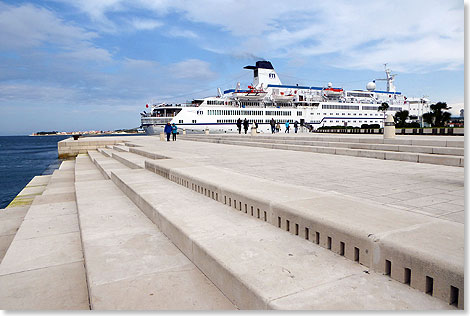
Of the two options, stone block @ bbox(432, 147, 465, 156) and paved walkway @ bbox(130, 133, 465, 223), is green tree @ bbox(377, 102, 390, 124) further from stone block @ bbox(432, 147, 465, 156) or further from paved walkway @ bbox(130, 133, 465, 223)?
paved walkway @ bbox(130, 133, 465, 223)

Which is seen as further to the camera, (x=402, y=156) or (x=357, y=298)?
(x=402, y=156)

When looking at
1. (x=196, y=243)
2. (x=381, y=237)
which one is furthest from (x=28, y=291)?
(x=381, y=237)

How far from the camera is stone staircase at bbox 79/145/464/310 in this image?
6.63 ft

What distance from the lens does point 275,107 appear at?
59.5 meters

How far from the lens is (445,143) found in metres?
9.69

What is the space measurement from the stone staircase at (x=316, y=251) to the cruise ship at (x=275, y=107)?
1836 inches

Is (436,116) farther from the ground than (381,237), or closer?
farther from the ground

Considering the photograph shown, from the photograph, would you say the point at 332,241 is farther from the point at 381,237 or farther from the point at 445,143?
the point at 445,143

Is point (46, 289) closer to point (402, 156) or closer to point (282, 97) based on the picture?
point (402, 156)

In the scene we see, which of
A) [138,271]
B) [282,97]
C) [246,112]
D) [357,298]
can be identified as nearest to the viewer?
[357,298]

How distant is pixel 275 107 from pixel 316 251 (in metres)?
58.0

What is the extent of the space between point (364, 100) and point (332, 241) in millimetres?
72934

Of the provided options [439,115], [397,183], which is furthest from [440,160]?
[439,115]

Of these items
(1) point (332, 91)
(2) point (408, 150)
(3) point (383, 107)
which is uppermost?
(1) point (332, 91)
